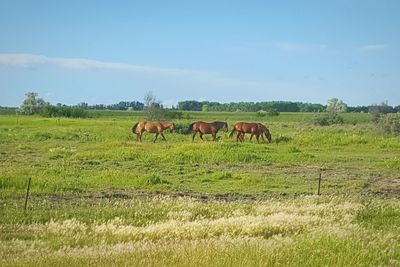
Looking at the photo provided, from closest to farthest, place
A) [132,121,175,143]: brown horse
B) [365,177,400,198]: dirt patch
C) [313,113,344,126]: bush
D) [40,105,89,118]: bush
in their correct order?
[365,177,400,198]: dirt patch < [132,121,175,143]: brown horse < [313,113,344,126]: bush < [40,105,89,118]: bush

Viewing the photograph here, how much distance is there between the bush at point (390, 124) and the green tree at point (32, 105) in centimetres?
7102

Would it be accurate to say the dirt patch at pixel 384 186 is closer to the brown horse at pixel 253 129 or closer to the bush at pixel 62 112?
the brown horse at pixel 253 129

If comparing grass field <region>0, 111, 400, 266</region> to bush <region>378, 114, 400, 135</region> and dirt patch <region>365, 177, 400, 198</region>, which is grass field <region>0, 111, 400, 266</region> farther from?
bush <region>378, 114, 400, 135</region>

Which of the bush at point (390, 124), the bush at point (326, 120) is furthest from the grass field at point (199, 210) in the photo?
the bush at point (326, 120)

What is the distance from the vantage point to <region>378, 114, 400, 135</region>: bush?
5397 centimetres

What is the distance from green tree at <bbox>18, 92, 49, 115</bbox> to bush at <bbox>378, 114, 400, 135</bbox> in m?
71.0

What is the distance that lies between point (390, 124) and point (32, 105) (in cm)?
7501

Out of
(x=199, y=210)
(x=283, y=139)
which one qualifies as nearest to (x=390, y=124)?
(x=283, y=139)

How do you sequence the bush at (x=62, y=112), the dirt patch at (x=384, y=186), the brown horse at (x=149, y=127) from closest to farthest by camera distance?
1. the dirt patch at (x=384, y=186)
2. the brown horse at (x=149, y=127)
3. the bush at (x=62, y=112)

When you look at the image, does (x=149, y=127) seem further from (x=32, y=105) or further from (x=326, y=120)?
(x=32, y=105)

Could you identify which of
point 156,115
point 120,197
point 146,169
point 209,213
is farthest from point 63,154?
point 156,115

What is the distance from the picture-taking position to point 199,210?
45.8ft

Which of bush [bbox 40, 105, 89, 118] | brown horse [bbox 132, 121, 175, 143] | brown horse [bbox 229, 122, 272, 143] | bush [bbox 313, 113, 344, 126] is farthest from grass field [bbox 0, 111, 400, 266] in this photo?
bush [bbox 40, 105, 89, 118]

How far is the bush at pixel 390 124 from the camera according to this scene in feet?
177
